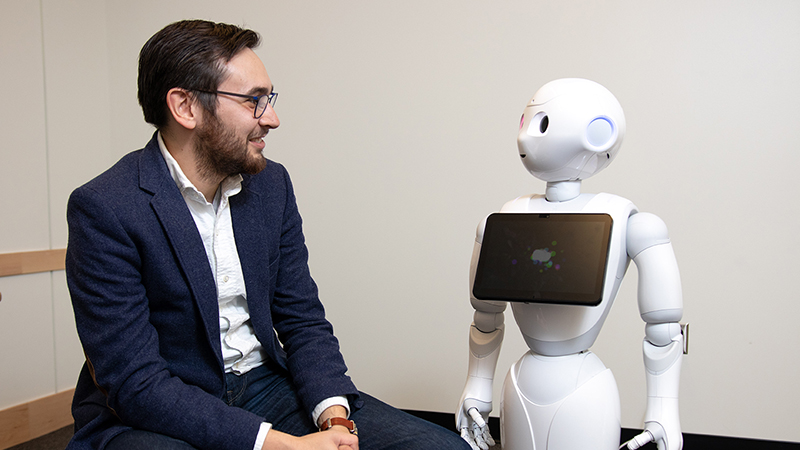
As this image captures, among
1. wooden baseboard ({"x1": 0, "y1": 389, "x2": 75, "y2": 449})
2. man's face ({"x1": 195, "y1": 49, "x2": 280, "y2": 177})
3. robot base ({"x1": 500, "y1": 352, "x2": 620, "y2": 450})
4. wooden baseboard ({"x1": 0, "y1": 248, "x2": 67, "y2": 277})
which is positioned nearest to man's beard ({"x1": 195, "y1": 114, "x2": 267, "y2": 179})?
man's face ({"x1": 195, "y1": 49, "x2": 280, "y2": 177})

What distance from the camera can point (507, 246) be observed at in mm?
1217

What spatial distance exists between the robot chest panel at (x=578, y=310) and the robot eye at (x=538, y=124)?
0.17 m

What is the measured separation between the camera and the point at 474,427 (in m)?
1.33

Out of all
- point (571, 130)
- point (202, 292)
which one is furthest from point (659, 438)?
point (202, 292)

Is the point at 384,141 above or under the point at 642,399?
above

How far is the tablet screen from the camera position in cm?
112

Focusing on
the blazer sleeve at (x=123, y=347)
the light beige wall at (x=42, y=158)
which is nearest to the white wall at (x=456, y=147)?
the light beige wall at (x=42, y=158)

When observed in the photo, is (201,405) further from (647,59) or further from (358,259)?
(647,59)

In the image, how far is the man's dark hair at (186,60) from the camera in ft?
4.10

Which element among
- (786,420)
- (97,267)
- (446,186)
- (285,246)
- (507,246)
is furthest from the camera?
(446,186)

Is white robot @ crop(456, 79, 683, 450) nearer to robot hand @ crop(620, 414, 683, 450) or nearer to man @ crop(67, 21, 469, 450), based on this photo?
robot hand @ crop(620, 414, 683, 450)

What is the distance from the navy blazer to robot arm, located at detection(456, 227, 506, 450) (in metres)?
0.28

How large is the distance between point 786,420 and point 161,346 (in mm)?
2134

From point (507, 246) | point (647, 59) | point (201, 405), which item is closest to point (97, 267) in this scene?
point (201, 405)
